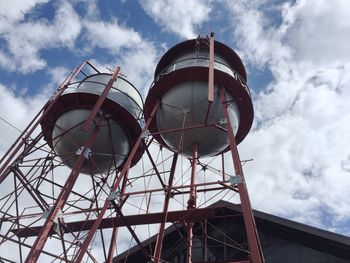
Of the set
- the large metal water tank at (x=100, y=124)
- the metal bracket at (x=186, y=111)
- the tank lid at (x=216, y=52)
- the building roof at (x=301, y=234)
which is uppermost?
the tank lid at (x=216, y=52)

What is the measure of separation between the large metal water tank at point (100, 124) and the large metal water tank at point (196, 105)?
1501 mm

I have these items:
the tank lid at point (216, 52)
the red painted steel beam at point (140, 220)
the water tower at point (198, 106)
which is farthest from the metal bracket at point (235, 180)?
the tank lid at point (216, 52)

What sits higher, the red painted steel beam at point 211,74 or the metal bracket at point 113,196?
the red painted steel beam at point 211,74

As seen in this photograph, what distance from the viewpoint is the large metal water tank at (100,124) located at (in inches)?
620

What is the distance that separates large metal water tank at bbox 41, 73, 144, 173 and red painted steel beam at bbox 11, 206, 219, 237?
2685mm

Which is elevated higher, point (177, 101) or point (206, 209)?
point (177, 101)

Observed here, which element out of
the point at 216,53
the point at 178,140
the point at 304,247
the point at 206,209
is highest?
the point at 216,53

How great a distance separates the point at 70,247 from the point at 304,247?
858 centimetres

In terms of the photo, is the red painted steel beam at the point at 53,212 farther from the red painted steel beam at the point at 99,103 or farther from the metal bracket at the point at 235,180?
the metal bracket at the point at 235,180

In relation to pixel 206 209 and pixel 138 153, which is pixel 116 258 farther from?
pixel 206 209

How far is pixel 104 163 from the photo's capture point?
16594mm

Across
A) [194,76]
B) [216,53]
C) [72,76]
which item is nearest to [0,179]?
[72,76]

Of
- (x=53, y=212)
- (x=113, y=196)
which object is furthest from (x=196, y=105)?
(x=53, y=212)

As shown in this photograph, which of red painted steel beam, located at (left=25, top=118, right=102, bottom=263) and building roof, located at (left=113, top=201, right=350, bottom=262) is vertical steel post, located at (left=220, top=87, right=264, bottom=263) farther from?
red painted steel beam, located at (left=25, top=118, right=102, bottom=263)
